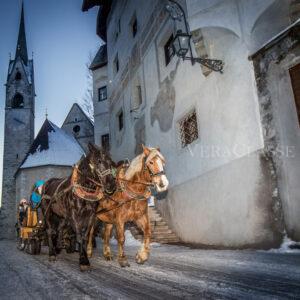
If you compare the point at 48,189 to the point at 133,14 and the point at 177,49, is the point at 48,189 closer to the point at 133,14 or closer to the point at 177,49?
the point at 177,49

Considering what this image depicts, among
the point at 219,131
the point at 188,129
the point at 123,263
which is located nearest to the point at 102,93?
the point at 188,129

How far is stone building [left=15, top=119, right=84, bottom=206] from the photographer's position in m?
31.2

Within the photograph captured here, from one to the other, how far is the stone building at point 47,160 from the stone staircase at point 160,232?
19.5 m

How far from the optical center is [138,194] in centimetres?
610

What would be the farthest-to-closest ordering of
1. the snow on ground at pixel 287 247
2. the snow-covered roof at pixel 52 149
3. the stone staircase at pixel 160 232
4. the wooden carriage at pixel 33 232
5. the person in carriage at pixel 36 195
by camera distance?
the snow-covered roof at pixel 52 149 → the stone staircase at pixel 160 232 → the wooden carriage at pixel 33 232 → the person in carriage at pixel 36 195 → the snow on ground at pixel 287 247

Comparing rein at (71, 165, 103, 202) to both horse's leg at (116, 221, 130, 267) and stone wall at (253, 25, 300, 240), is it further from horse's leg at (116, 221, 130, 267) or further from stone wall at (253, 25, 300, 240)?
stone wall at (253, 25, 300, 240)

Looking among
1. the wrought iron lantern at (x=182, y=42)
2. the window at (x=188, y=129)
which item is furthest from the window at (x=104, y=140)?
the wrought iron lantern at (x=182, y=42)

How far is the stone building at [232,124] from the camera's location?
7043 mm

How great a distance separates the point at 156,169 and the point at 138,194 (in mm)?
727

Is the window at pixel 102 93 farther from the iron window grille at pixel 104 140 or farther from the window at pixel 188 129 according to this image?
the window at pixel 188 129

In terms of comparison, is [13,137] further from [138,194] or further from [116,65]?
[138,194]

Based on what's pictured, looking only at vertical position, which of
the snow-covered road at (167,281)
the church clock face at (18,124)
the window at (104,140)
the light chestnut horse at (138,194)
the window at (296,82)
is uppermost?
the church clock face at (18,124)

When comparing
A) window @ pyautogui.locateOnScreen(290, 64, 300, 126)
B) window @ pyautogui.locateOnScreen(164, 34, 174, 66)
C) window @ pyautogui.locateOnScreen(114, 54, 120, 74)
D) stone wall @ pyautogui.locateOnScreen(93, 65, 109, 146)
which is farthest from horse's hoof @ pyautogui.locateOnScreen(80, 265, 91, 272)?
stone wall @ pyautogui.locateOnScreen(93, 65, 109, 146)

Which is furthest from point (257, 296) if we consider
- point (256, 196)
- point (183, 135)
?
point (183, 135)
